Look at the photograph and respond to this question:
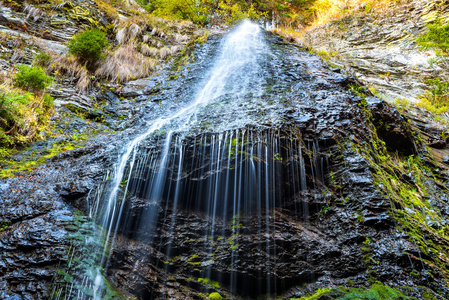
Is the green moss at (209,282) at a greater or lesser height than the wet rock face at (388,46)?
lesser

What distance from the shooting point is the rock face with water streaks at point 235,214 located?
308 centimetres

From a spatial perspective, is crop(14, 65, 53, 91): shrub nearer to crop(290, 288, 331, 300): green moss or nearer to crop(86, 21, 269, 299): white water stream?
crop(86, 21, 269, 299): white water stream

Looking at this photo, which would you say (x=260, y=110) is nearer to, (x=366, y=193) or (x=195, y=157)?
(x=195, y=157)

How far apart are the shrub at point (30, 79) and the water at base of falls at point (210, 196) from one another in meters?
3.70

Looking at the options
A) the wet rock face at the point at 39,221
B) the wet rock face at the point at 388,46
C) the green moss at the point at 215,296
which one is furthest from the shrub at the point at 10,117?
the wet rock face at the point at 388,46

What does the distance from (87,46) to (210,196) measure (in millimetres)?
7427

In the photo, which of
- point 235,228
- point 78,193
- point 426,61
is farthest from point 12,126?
point 426,61

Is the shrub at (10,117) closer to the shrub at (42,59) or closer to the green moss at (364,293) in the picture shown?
the shrub at (42,59)

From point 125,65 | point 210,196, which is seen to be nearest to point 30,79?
point 125,65

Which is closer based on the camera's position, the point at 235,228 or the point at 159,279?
the point at 159,279

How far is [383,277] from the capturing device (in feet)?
10.0

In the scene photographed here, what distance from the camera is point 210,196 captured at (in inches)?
156

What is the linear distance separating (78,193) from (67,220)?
1.86 ft

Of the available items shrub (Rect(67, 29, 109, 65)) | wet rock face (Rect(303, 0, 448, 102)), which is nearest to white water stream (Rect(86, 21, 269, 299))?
wet rock face (Rect(303, 0, 448, 102))
